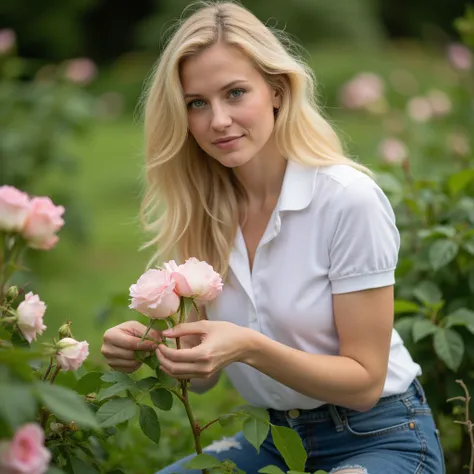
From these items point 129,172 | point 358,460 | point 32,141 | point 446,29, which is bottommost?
point 446,29

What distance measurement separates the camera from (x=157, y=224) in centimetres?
233

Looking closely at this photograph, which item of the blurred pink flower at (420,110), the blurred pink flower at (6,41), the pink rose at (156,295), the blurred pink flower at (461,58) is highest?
the pink rose at (156,295)

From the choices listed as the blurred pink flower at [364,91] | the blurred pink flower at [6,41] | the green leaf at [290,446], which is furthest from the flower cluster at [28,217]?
the blurred pink flower at [6,41]

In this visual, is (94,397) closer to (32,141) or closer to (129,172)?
(32,141)

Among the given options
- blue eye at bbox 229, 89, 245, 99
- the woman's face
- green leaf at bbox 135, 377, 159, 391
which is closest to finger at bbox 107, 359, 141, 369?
green leaf at bbox 135, 377, 159, 391

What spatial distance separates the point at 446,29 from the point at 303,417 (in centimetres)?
2248

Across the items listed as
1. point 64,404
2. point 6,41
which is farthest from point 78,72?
point 64,404

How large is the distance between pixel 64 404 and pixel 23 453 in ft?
0.29

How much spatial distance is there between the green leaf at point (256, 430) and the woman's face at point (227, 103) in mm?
641

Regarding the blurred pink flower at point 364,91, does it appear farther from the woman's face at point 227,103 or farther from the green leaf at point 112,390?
the green leaf at point 112,390

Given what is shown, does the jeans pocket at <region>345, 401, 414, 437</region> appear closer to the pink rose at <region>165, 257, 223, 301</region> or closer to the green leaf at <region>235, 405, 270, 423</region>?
the green leaf at <region>235, 405, 270, 423</region>

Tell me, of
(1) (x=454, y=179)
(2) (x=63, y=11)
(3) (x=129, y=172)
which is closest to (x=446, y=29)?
(2) (x=63, y=11)

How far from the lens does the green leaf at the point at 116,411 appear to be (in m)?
1.65

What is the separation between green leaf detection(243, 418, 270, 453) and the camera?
1701 mm
